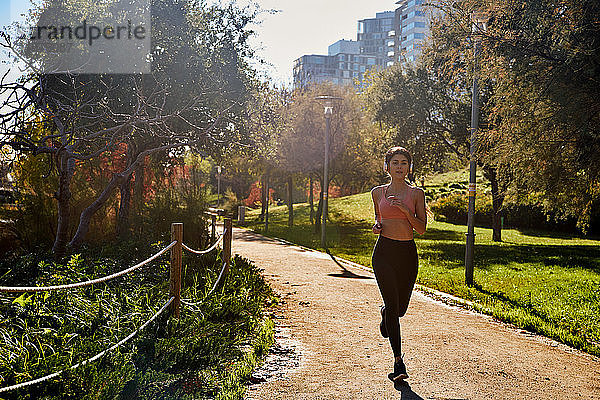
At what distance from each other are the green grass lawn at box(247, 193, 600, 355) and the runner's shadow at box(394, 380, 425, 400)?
3103 millimetres

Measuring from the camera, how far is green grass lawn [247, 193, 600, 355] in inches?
347

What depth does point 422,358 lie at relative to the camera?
6.29m

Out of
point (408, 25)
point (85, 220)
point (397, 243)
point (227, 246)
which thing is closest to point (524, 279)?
point (227, 246)

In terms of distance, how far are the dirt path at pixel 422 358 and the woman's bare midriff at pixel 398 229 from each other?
4.14 feet

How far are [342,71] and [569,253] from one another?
554 ft

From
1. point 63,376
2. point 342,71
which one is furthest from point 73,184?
point 342,71

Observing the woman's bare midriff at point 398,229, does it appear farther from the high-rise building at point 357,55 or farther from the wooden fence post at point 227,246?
the high-rise building at point 357,55

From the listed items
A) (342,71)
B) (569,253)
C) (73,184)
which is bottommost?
(569,253)

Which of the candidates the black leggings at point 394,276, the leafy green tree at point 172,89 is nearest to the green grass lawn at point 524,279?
the black leggings at point 394,276

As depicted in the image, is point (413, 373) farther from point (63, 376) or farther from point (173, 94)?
point (173, 94)

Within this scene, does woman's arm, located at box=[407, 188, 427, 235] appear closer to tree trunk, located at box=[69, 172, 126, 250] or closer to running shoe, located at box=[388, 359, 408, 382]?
running shoe, located at box=[388, 359, 408, 382]

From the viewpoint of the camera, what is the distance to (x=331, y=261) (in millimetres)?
16875

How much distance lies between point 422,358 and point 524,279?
9.17m

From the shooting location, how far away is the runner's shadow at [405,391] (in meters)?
4.93
